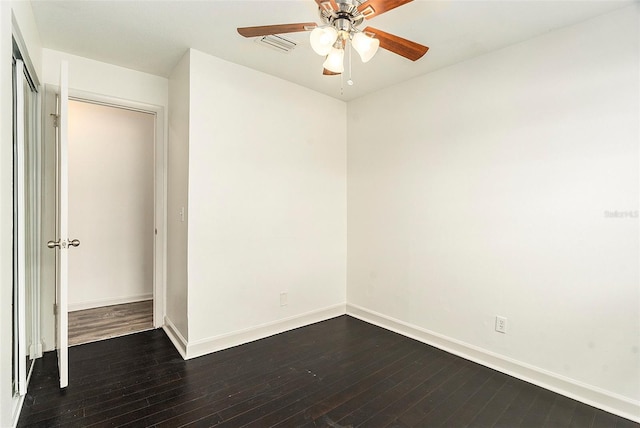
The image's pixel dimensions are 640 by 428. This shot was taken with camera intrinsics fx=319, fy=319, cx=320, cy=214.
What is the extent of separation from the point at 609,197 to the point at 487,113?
103 centimetres

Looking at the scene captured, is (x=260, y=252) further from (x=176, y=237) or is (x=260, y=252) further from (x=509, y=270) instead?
(x=509, y=270)

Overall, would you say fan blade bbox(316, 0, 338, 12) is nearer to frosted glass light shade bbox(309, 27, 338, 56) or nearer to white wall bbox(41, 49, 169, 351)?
frosted glass light shade bbox(309, 27, 338, 56)

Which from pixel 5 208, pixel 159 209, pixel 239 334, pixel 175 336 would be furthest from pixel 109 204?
pixel 5 208

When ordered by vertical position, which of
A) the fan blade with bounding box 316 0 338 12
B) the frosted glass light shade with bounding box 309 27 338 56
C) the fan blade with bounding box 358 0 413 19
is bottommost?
the frosted glass light shade with bounding box 309 27 338 56

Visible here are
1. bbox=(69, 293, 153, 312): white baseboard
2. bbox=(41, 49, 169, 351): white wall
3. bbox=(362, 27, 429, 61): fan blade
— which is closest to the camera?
bbox=(362, 27, 429, 61): fan blade

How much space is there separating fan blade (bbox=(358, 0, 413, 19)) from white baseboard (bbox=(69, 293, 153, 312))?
14.1ft

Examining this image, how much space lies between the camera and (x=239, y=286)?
9.69ft

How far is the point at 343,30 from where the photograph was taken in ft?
5.19

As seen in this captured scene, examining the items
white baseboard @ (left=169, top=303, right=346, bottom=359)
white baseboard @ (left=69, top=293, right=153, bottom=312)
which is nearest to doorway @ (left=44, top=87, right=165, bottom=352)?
white baseboard @ (left=69, top=293, right=153, bottom=312)

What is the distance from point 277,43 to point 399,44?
3.84ft


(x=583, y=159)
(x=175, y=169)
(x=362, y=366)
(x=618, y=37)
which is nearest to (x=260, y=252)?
(x=175, y=169)

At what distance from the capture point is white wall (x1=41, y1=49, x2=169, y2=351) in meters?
2.68

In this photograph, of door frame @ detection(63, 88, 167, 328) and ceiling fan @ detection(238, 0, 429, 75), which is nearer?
ceiling fan @ detection(238, 0, 429, 75)

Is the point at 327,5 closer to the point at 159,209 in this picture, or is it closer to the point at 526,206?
the point at 526,206
